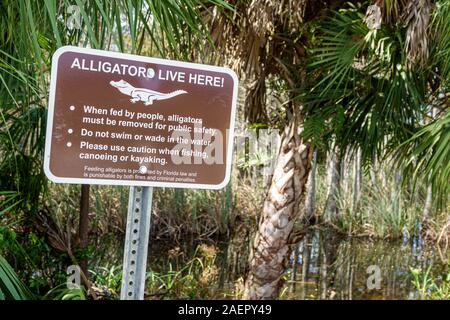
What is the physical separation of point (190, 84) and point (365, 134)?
243cm

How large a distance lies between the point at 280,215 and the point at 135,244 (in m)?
2.60

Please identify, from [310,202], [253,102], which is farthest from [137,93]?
[310,202]

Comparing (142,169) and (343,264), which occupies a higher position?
Answer: (142,169)

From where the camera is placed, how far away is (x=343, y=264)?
22.4ft

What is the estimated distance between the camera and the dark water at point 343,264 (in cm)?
570

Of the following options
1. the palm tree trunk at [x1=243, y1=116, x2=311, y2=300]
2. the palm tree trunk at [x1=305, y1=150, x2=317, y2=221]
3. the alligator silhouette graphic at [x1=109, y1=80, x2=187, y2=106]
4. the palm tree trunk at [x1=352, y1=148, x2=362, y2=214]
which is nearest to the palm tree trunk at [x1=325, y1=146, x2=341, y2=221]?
the palm tree trunk at [x1=305, y1=150, x2=317, y2=221]

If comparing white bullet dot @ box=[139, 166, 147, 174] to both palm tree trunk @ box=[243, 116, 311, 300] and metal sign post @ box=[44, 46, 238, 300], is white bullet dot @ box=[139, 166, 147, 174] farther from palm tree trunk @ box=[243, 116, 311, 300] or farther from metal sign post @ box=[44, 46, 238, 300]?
palm tree trunk @ box=[243, 116, 311, 300]

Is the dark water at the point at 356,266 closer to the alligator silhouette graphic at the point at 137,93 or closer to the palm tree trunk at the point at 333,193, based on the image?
the palm tree trunk at the point at 333,193

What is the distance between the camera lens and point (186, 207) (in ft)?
23.9

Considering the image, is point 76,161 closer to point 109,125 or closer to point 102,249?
point 109,125

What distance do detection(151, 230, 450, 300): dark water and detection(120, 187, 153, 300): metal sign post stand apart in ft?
12.5

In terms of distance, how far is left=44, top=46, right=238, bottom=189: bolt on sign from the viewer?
1.62m

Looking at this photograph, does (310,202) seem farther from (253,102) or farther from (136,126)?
(136,126)

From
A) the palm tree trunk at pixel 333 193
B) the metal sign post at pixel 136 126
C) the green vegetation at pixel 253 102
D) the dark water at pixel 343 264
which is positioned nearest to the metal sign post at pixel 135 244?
the metal sign post at pixel 136 126
